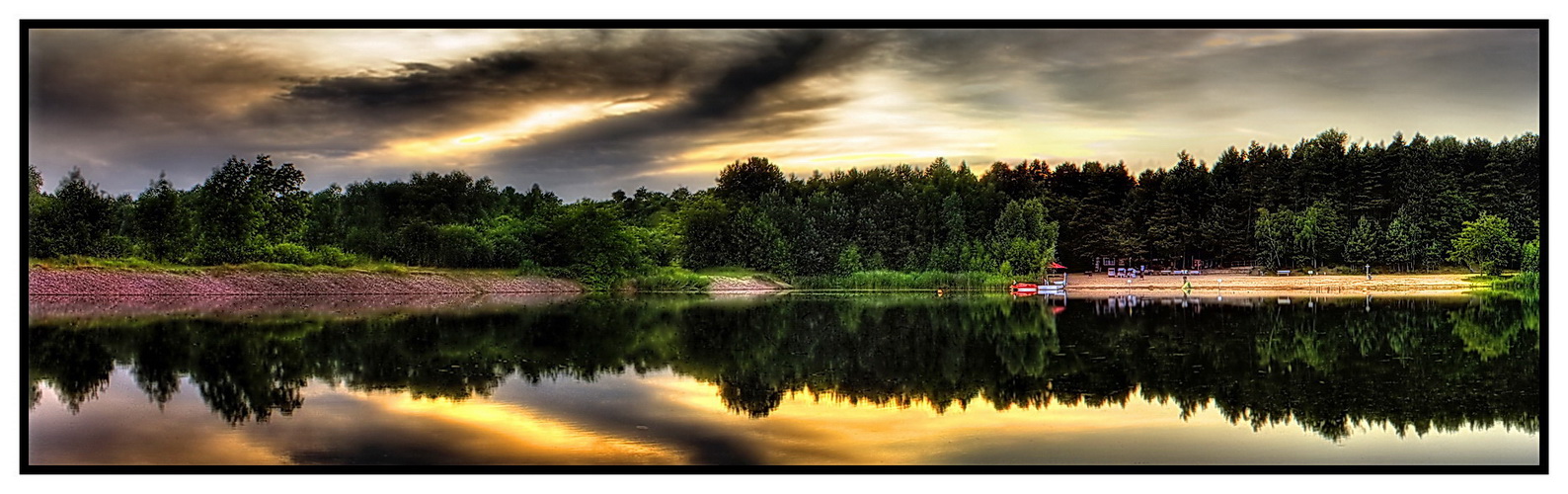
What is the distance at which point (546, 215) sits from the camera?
2834 cm

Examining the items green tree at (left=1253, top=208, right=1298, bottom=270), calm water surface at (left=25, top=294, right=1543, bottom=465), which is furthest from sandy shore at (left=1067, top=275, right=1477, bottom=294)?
calm water surface at (left=25, top=294, right=1543, bottom=465)

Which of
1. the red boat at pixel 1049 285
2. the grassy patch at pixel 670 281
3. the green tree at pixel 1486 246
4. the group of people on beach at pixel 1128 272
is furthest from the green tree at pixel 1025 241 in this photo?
the green tree at pixel 1486 246

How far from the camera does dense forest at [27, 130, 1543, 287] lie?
15.9 m

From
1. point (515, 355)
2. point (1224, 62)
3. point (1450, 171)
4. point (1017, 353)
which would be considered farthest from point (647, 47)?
point (1450, 171)

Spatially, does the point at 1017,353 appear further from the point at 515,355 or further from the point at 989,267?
the point at 989,267

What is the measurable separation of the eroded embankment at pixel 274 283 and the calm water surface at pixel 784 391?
42.1 inches

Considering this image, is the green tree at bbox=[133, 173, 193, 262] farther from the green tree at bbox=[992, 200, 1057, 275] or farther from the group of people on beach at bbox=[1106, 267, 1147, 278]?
the group of people on beach at bbox=[1106, 267, 1147, 278]

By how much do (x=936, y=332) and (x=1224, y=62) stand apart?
539cm

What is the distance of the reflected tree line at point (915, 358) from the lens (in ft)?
31.1

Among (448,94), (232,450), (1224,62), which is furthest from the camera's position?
(448,94)

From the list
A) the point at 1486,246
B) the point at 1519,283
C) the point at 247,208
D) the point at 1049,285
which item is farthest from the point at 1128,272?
the point at 247,208

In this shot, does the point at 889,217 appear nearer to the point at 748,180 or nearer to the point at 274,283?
the point at 748,180

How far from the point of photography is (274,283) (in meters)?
22.6

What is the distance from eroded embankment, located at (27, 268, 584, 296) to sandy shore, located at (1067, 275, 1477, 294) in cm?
1396
